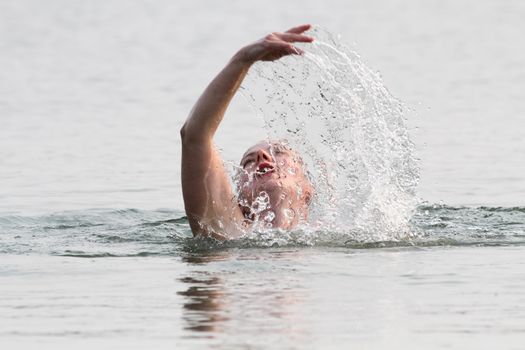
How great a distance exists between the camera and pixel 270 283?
30.1 ft

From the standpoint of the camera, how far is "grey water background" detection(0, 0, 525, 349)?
802cm

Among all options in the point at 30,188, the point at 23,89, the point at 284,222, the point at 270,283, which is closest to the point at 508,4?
the point at 23,89

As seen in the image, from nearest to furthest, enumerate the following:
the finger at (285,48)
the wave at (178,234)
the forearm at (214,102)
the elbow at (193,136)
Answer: the finger at (285,48) < the forearm at (214,102) < the elbow at (193,136) < the wave at (178,234)

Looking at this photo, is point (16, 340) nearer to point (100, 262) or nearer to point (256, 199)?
point (100, 262)

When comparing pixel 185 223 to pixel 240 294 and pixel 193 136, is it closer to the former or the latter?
pixel 193 136

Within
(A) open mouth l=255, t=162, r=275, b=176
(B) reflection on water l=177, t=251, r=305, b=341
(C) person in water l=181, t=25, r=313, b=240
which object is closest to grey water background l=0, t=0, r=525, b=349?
(B) reflection on water l=177, t=251, r=305, b=341

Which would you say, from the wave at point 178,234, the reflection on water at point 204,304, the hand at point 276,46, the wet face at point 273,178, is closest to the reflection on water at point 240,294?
the reflection on water at point 204,304

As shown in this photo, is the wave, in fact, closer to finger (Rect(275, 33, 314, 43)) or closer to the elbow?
the elbow

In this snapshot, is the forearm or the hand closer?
the hand

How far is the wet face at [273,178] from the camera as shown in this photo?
36.9 feet

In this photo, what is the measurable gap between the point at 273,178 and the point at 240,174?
0.23m

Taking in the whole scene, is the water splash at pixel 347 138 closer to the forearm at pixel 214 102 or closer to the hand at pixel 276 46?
the forearm at pixel 214 102

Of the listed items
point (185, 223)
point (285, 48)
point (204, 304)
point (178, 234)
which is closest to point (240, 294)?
point (204, 304)

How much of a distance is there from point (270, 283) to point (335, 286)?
0.38 meters
